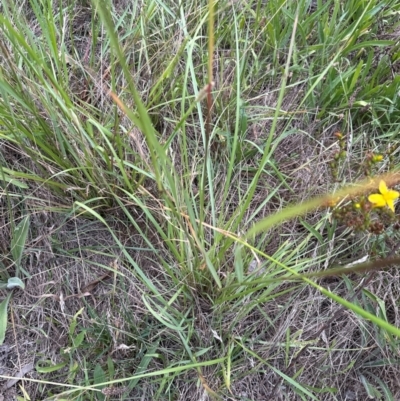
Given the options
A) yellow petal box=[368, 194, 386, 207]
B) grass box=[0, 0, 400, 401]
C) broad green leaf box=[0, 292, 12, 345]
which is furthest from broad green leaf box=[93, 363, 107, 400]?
yellow petal box=[368, 194, 386, 207]

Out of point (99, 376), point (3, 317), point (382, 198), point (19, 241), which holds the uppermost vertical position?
point (382, 198)

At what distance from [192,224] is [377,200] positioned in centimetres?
41

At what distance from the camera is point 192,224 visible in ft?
3.18

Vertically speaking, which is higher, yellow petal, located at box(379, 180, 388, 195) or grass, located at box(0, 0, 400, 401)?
yellow petal, located at box(379, 180, 388, 195)

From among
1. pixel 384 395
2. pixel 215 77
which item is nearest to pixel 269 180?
pixel 215 77

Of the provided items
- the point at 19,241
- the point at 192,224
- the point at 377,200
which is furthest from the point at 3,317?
the point at 377,200

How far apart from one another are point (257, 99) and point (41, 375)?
3.32 feet

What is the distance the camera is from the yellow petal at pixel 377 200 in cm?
71

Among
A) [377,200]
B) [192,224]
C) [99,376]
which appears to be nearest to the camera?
[377,200]

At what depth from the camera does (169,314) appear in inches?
43.0

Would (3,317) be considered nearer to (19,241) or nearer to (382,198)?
(19,241)

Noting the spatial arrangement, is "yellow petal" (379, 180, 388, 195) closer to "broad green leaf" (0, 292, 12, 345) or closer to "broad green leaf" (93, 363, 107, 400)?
"broad green leaf" (93, 363, 107, 400)

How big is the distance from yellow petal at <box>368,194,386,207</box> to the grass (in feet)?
1.05

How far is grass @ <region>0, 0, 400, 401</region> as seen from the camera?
1.07 meters
